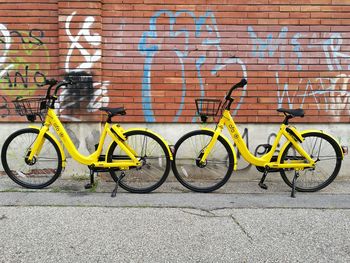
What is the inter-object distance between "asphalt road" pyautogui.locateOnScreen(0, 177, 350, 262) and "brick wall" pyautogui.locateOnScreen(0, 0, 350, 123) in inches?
48.2

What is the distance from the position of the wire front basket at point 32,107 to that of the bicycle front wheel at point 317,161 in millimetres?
3137

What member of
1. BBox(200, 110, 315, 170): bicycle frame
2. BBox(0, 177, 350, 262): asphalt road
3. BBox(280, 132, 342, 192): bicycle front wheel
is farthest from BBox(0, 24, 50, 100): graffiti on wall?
BBox(280, 132, 342, 192): bicycle front wheel

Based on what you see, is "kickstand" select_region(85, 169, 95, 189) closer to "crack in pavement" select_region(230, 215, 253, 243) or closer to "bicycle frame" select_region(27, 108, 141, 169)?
"bicycle frame" select_region(27, 108, 141, 169)

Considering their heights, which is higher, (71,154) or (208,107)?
(208,107)

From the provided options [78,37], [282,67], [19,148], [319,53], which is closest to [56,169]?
[19,148]

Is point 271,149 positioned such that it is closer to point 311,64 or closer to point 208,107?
point 208,107

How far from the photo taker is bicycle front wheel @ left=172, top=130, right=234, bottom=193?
15.0 feet

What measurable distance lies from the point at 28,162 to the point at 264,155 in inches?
119

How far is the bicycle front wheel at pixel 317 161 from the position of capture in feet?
15.1

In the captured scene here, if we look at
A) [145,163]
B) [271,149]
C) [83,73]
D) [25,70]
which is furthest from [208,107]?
[25,70]

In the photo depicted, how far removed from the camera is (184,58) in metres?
5.03

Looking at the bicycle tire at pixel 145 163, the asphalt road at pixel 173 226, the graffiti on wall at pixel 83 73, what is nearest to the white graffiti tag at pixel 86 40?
the graffiti on wall at pixel 83 73

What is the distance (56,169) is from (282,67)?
3401mm

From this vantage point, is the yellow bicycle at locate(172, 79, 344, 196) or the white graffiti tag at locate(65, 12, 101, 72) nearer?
the yellow bicycle at locate(172, 79, 344, 196)
